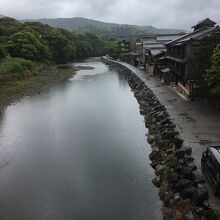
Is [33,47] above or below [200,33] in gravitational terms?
below

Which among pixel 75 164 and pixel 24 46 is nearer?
pixel 75 164

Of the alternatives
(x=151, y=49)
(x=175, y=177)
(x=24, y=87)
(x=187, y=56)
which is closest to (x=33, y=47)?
(x=151, y=49)

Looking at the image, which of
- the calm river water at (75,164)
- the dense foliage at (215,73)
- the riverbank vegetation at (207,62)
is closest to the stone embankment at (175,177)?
the calm river water at (75,164)

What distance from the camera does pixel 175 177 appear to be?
51.9ft

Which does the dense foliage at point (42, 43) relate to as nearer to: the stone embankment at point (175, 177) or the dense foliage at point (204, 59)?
the dense foliage at point (204, 59)

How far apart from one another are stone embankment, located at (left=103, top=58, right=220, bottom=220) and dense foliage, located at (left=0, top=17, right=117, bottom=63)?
41.4 m

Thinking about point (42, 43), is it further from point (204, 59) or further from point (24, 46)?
point (204, 59)

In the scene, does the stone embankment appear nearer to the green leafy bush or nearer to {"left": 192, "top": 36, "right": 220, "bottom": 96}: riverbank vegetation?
{"left": 192, "top": 36, "right": 220, "bottom": 96}: riverbank vegetation

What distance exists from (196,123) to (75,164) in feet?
28.6

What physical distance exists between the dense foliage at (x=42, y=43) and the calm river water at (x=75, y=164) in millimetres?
30745

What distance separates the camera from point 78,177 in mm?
18156

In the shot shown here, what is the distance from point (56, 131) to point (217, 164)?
1597cm

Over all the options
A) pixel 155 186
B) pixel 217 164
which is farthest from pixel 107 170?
pixel 217 164

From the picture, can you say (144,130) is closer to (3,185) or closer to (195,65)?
(195,65)
